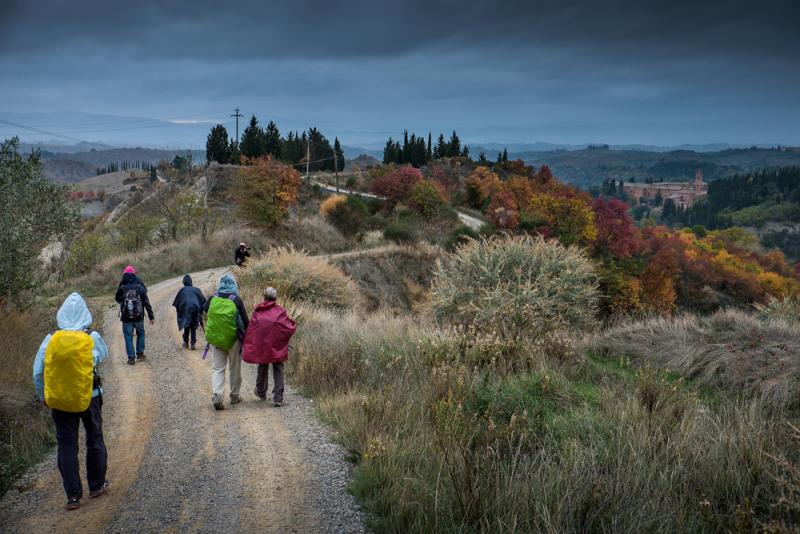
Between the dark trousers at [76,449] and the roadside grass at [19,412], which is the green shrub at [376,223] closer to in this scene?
the roadside grass at [19,412]

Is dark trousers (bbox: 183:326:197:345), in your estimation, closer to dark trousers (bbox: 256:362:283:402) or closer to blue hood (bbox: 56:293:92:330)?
dark trousers (bbox: 256:362:283:402)

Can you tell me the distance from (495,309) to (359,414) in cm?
541

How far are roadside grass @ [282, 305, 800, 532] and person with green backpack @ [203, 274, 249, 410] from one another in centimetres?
122

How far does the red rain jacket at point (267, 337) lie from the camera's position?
7.77 metres

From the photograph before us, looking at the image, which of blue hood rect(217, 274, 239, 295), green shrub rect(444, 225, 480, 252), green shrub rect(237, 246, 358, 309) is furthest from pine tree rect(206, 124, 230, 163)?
blue hood rect(217, 274, 239, 295)

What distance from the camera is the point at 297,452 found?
6.21m

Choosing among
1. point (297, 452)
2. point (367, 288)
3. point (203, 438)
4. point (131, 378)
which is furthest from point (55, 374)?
point (367, 288)

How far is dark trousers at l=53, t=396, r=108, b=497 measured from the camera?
5.16 metres

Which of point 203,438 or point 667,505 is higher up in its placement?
point 667,505

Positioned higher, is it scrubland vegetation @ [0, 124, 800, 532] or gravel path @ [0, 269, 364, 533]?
scrubland vegetation @ [0, 124, 800, 532]

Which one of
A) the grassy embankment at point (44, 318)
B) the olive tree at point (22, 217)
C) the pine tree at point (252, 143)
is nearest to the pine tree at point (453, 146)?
the pine tree at point (252, 143)

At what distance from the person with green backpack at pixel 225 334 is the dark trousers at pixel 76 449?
238 centimetres

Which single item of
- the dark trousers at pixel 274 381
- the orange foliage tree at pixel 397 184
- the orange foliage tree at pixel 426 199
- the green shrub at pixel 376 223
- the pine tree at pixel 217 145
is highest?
the pine tree at pixel 217 145

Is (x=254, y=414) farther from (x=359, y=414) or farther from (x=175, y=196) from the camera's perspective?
(x=175, y=196)
